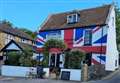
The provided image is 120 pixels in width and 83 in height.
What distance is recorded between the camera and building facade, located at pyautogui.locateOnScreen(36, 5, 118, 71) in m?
36.2

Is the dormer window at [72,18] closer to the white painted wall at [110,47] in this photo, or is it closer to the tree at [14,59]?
the white painted wall at [110,47]

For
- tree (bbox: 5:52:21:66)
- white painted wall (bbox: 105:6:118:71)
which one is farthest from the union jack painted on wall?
tree (bbox: 5:52:21:66)

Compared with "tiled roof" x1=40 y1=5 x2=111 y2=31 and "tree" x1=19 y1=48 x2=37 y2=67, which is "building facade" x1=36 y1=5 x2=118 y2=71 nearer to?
"tiled roof" x1=40 y1=5 x2=111 y2=31

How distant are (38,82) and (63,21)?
1875 centimetres

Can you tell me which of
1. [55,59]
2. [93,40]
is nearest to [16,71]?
[55,59]

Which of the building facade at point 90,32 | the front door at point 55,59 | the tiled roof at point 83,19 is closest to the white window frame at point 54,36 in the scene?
the building facade at point 90,32

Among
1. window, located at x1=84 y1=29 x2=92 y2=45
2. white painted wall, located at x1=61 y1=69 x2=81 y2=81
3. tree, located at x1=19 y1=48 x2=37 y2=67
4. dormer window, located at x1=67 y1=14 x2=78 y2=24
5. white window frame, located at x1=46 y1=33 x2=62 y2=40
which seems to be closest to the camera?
white painted wall, located at x1=61 y1=69 x2=81 y2=81

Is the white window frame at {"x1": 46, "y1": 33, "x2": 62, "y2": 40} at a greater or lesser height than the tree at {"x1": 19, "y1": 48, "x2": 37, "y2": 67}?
greater

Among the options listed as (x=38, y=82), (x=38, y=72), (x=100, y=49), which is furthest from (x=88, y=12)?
(x=38, y=82)

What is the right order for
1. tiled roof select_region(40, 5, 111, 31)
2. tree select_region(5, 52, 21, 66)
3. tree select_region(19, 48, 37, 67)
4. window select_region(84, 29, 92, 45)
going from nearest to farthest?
tree select_region(19, 48, 37, 67)
tree select_region(5, 52, 21, 66)
window select_region(84, 29, 92, 45)
tiled roof select_region(40, 5, 111, 31)

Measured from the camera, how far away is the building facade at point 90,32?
36.2 metres

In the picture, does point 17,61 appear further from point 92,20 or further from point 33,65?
point 92,20

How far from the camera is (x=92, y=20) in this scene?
38531 mm

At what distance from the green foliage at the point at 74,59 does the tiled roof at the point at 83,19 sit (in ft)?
28.2
